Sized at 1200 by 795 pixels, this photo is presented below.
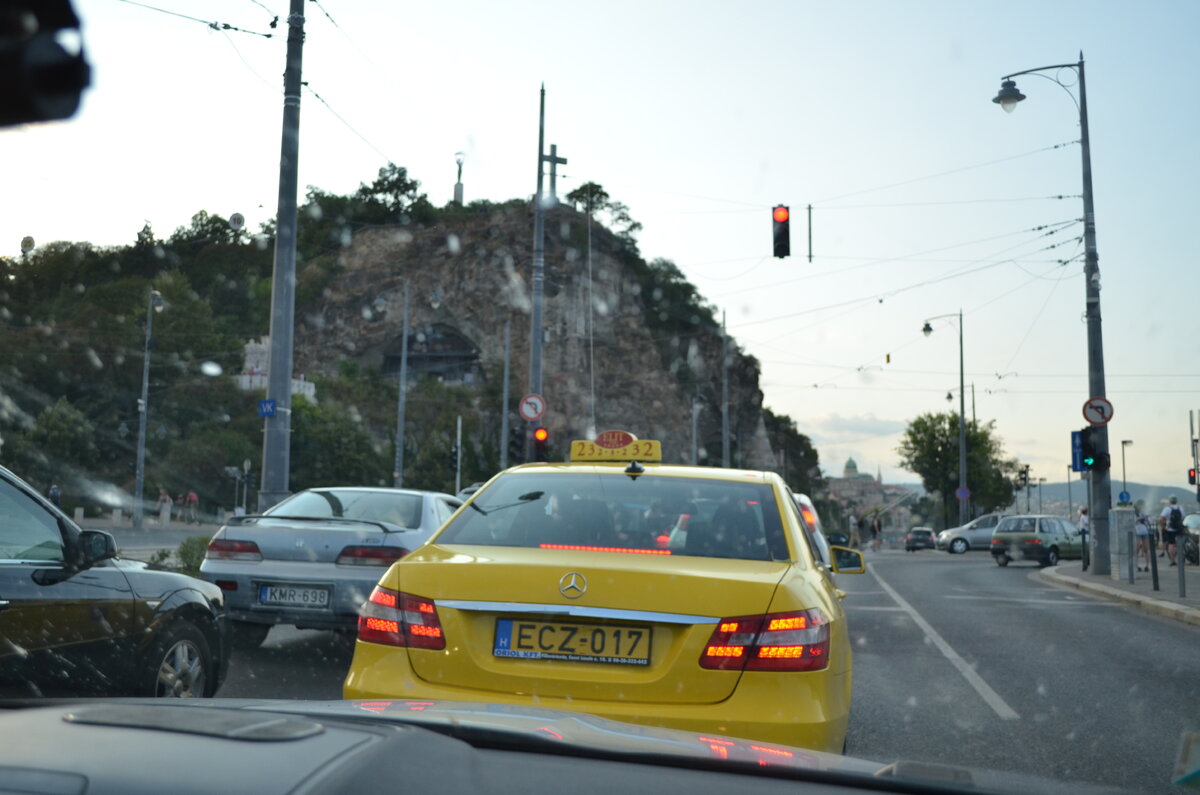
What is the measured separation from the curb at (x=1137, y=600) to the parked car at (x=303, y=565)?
10758 mm

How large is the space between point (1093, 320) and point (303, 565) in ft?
63.5

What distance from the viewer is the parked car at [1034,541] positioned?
110ft

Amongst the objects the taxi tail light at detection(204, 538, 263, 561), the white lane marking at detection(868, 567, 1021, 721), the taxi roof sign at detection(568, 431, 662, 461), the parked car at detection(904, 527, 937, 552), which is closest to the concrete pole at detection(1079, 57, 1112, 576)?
the white lane marking at detection(868, 567, 1021, 721)

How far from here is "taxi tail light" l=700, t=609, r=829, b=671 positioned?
150 inches

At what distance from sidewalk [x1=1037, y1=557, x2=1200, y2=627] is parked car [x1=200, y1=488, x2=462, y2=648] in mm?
10782

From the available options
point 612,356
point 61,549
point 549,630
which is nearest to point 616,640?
point 549,630

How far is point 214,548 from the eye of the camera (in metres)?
8.84

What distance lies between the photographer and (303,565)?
8.63 m

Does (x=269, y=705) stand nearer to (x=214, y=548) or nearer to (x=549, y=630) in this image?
(x=549, y=630)

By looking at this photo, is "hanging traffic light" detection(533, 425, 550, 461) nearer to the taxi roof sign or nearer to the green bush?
the green bush

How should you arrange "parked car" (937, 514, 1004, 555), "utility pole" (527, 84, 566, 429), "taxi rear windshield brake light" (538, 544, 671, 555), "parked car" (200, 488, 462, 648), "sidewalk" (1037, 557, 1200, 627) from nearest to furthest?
"taxi rear windshield brake light" (538, 544, 671, 555) → "parked car" (200, 488, 462, 648) → "sidewalk" (1037, 557, 1200, 627) → "utility pole" (527, 84, 566, 429) → "parked car" (937, 514, 1004, 555)

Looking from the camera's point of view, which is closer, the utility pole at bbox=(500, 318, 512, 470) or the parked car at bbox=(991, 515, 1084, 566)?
the parked car at bbox=(991, 515, 1084, 566)

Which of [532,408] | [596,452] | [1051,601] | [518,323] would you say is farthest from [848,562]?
[518,323]

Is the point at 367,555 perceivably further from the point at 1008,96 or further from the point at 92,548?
the point at 1008,96
